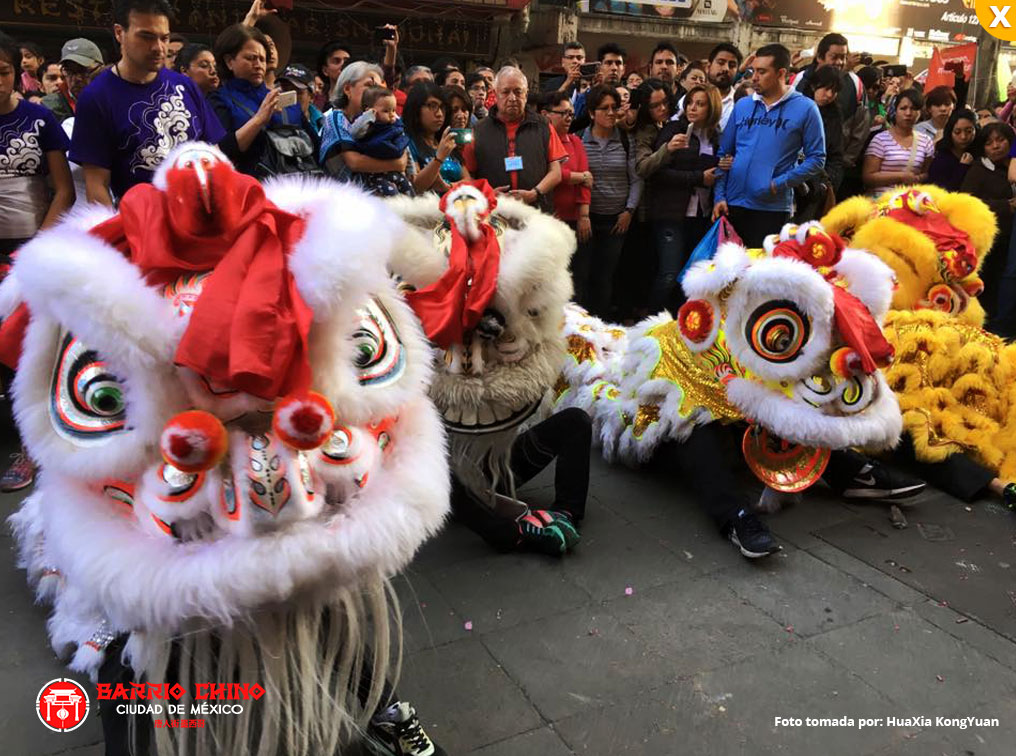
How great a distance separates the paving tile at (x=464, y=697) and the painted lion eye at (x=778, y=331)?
55.9 inches

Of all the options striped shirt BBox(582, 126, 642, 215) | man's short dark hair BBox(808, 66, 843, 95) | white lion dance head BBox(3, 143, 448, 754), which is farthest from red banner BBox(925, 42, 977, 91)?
white lion dance head BBox(3, 143, 448, 754)

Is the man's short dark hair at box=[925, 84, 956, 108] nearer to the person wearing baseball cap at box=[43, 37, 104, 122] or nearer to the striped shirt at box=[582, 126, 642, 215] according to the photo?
the striped shirt at box=[582, 126, 642, 215]

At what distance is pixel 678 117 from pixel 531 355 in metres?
3.46

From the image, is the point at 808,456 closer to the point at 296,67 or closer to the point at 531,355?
the point at 531,355

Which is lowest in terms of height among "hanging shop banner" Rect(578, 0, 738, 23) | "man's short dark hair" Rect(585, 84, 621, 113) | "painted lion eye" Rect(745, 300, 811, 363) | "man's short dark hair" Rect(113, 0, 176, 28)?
"painted lion eye" Rect(745, 300, 811, 363)

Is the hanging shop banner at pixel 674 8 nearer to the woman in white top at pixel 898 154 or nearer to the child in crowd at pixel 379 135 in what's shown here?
the woman in white top at pixel 898 154

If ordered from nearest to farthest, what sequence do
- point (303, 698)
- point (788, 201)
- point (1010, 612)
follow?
point (303, 698)
point (1010, 612)
point (788, 201)

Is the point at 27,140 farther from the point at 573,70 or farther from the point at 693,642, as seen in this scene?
the point at 573,70

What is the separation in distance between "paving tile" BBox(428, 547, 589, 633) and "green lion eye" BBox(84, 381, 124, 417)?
4.20 feet

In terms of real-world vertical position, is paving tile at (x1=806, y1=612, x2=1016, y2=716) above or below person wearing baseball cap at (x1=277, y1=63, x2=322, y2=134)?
below

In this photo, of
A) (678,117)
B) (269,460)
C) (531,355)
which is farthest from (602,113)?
(269,460)

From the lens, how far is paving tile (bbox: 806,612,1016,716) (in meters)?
1.99

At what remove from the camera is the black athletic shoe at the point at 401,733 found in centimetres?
170

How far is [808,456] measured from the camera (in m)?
2.90
